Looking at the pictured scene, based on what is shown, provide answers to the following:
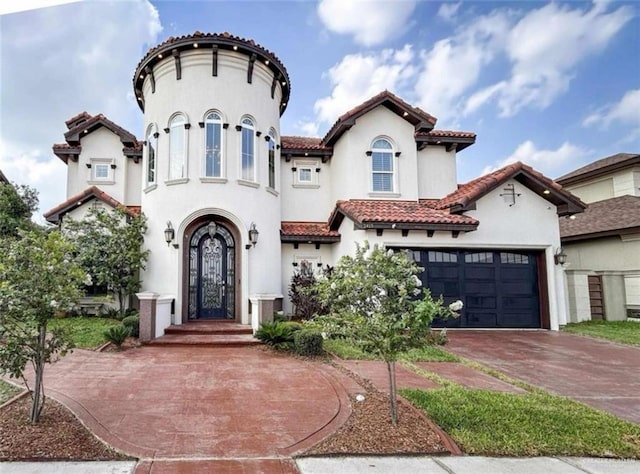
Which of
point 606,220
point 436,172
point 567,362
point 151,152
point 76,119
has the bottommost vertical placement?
point 567,362

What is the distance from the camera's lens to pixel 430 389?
651cm

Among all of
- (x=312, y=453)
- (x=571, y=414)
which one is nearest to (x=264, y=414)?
(x=312, y=453)

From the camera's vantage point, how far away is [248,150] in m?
13.0

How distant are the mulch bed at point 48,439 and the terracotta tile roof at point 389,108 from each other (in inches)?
469

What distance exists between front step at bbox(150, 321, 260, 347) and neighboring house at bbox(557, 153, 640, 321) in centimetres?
1211

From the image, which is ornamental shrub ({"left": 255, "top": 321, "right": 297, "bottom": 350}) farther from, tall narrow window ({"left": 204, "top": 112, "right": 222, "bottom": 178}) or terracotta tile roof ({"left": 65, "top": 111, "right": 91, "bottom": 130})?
terracotta tile roof ({"left": 65, "top": 111, "right": 91, "bottom": 130})

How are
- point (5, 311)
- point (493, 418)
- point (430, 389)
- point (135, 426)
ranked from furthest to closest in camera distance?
point (430, 389), point (493, 418), point (135, 426), point (5, 311)

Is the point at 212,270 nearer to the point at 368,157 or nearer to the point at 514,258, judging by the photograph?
the point at 368,157

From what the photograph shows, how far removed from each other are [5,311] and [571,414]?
24.6ft

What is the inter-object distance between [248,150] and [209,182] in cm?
176

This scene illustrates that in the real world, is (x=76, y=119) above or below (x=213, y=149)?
above

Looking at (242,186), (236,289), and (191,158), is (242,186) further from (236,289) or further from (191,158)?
(236,289)

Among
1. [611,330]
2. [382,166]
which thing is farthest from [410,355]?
[611,330]

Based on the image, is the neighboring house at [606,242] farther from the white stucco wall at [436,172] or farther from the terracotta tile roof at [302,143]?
the terracotta tile roof at [302,143]
